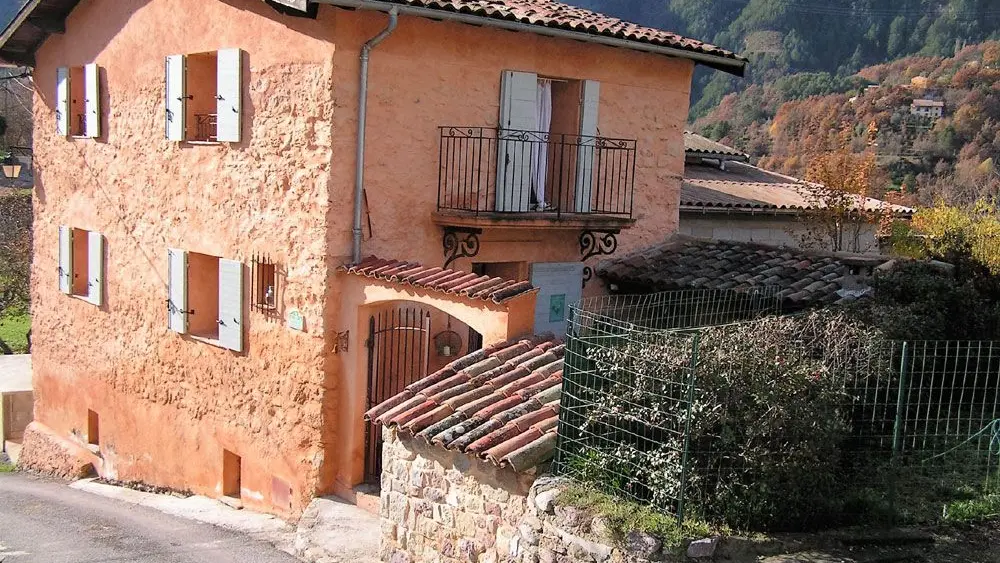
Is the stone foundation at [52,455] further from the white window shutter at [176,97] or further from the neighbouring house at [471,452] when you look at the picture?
the neighbouring house at [471,452]

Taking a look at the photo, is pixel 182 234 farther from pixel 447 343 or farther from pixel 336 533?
pixel 336 533

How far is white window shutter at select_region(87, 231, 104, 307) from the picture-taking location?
591 inches

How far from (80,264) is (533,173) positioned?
8275 millimetres

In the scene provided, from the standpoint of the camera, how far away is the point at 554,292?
1281 cm

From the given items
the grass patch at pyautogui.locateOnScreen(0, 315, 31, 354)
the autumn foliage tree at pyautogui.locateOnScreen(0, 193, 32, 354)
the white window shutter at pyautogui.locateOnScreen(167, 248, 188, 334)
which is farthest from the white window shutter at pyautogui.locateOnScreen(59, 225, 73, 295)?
the grass patch at pyautogui.locateOnScreen(0, 315, 31, 354)

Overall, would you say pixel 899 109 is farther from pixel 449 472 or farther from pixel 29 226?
pixel 449 472

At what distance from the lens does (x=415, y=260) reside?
37.7ft

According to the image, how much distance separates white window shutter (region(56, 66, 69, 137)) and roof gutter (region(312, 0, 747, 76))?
293 inches

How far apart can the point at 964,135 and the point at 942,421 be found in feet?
90.9

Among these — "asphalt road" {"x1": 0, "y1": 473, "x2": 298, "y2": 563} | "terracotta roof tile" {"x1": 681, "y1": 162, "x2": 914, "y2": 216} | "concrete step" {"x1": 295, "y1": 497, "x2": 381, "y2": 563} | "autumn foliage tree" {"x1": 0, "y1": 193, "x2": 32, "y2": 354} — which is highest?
"terracotta roof tile" {"x1": 681, "y1": 162, "x2": 914, "y2": 216}

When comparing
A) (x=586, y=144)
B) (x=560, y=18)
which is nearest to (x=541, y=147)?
(x=586, y=144)

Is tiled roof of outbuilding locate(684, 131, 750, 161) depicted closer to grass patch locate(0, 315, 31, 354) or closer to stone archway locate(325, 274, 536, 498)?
stone archway locate(325, 274, 536, 498)

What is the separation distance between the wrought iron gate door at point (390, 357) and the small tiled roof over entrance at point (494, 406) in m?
1.96

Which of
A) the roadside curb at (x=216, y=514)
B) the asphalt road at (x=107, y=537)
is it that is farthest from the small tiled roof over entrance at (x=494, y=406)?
the roadside curb at (x=216, y=514)
